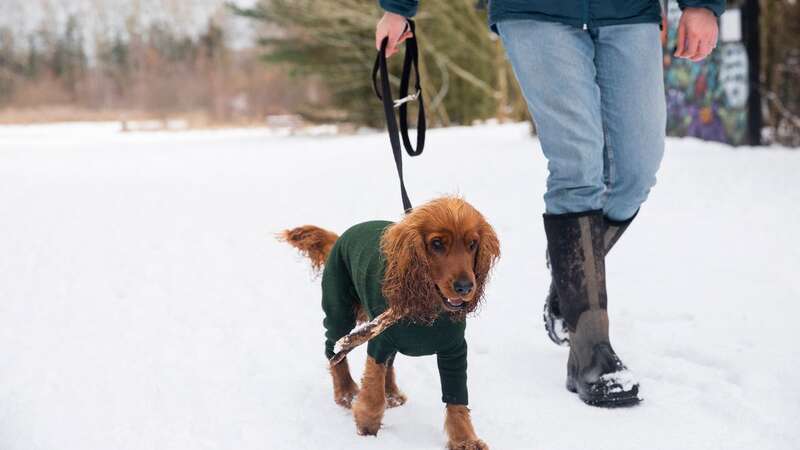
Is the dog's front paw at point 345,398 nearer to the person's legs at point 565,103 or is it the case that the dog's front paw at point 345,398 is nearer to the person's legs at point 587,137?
the person's legs at point 587,137

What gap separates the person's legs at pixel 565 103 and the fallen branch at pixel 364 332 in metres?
0.87

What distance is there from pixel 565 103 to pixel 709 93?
9.50 metres

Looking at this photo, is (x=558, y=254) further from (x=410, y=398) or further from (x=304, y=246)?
(x=304, y=246)

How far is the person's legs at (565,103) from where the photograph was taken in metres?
2.81

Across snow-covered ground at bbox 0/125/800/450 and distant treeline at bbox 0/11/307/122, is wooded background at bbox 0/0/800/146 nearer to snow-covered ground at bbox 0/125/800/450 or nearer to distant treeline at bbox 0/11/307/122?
distant treeline at bbox 0/11/307/122

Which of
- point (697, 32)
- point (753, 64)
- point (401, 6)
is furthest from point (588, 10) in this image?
point (753, 64)

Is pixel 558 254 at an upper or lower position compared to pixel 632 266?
upper

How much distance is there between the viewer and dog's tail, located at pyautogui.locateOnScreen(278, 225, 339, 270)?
3.06 meters

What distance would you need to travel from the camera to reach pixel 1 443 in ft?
8.46

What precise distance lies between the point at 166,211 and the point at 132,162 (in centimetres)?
574

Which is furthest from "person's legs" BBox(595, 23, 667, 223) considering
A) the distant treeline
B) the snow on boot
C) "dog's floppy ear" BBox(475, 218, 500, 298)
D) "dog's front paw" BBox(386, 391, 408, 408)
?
the distant treeline

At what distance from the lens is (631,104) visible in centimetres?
291

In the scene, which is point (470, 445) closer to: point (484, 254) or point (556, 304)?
point (484, 254)

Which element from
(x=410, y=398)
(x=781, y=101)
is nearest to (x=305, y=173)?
(x=781, y=101)
